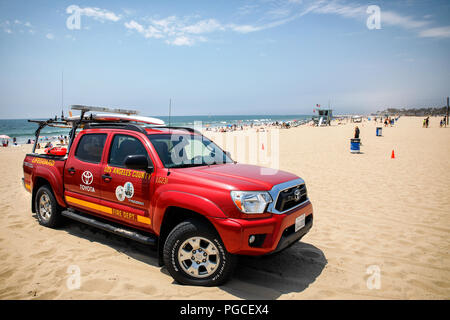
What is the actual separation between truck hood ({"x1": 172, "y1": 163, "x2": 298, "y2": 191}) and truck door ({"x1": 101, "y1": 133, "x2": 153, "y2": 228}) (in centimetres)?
65

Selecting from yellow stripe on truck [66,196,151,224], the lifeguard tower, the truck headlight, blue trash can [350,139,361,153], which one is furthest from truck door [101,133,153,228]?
the lifeguard tower

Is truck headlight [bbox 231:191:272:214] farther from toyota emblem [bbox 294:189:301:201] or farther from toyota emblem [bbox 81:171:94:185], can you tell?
toyota emblem [bbox 81:171:94:185]

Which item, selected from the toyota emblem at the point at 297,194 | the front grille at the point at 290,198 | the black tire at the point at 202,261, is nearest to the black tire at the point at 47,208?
the black tire at the point at 202,261

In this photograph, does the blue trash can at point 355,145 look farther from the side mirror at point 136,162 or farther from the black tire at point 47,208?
the black tire at point 47,208

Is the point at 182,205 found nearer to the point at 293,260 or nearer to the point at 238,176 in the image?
the point at 238,176

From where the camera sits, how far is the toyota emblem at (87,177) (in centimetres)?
434

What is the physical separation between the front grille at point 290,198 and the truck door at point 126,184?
1.69m

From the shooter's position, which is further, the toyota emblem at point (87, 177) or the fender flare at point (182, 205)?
the toyota emblem at point (87, 177)

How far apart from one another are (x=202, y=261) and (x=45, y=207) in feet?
12.6

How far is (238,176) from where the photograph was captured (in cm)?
343

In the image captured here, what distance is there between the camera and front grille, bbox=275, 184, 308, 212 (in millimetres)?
3271

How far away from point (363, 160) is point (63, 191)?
1343cm

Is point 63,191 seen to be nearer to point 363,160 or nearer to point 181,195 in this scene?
point 181,195

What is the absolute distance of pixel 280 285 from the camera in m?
3.45
